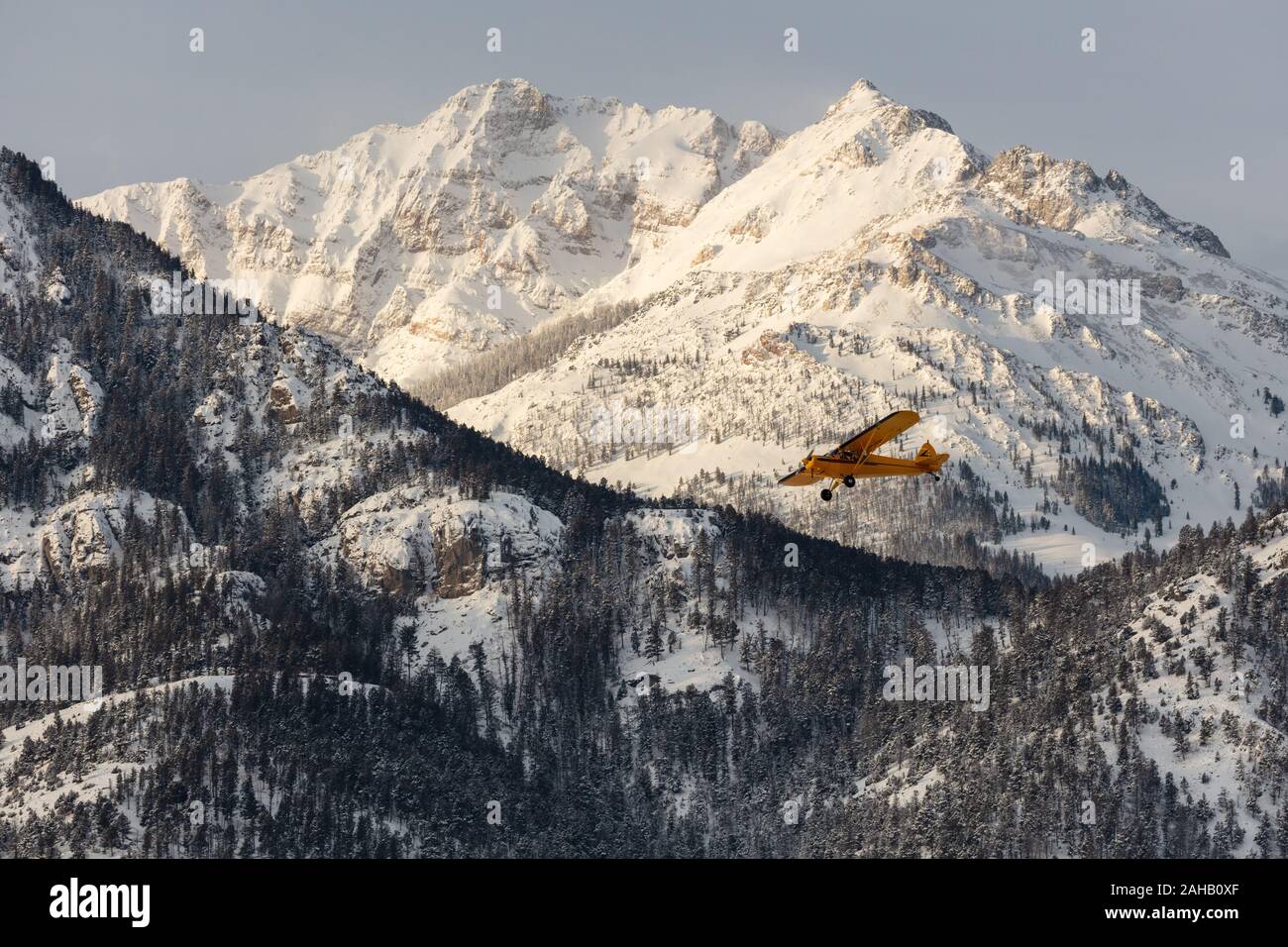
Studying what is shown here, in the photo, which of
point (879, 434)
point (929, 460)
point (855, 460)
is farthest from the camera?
point (929, 460)

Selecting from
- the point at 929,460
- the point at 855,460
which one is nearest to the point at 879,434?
the point at 855,460

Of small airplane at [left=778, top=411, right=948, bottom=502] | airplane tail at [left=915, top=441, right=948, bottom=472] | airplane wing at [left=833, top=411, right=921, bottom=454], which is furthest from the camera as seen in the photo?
airplane tail at [left=915, top=441, right=948, bottom=472]

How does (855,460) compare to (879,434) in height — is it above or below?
below

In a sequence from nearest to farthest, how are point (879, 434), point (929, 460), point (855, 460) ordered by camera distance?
point (879, 434) → point (855, 460) → point (929, 460)

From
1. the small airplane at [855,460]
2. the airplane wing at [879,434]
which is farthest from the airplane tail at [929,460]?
the airplane wing at [879,434]

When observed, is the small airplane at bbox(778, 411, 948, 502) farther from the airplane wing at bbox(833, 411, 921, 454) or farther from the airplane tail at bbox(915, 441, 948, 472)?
the airplane tail at bbox(915, 441, 948, 472)

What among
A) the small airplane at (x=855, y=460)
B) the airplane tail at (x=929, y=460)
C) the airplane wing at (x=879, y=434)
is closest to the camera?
the airplane wing at (x=879, y=434)

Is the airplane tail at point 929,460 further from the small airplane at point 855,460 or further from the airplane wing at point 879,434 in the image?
the airplane wing at point 879,434

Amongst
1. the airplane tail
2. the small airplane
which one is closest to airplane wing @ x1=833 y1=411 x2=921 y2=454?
the small airplane

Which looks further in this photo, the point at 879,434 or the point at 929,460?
the point at 929,460

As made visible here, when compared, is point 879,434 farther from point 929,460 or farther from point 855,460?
point 929,460
